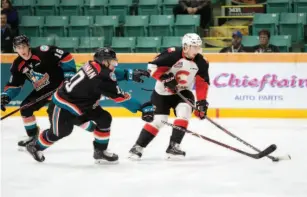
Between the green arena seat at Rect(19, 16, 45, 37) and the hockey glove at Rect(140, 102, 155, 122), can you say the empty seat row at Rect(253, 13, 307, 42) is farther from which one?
the hockey glove at Rect(140, 102, 155, 122)

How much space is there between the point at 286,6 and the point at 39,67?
336 cm

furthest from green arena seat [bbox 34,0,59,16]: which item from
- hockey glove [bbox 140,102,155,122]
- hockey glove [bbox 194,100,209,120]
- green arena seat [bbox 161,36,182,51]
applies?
hockey glove [bbox 140,102,155,122]

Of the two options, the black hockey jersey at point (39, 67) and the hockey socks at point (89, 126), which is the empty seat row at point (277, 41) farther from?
the hockey socks at point (89, 126)

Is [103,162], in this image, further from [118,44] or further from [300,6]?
[300,6]

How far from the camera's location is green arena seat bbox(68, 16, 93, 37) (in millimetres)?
8016

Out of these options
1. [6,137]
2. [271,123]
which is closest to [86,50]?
[6,137]

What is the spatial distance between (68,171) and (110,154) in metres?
0.41

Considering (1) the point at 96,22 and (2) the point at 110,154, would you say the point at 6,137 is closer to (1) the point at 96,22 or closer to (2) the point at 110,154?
(2) the point at 110,154

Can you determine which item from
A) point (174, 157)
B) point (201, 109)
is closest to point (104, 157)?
point (174, 157)

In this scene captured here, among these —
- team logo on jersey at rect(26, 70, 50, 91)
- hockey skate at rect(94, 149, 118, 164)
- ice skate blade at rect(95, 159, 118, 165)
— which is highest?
team logo on jersey at rect(26, 70, 50, 91)

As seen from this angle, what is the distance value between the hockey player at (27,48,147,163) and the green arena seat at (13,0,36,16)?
3.80 metres

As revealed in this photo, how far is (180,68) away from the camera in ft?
16.6

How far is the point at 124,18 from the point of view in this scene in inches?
326

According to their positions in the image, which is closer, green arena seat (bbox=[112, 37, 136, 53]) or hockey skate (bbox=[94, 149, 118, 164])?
hockey skate (bbox=[94, 149, 118, 164])
